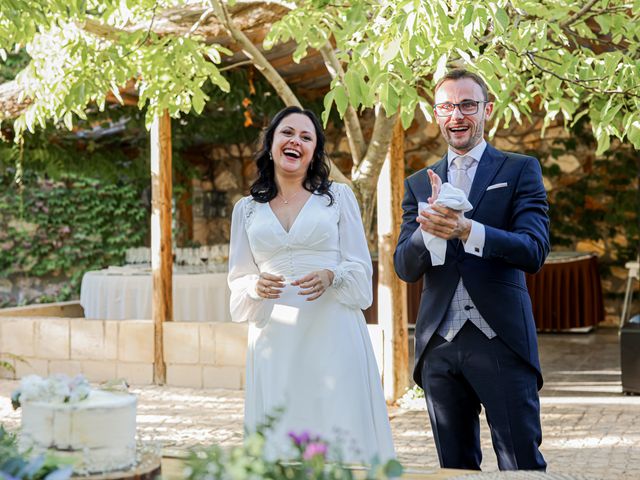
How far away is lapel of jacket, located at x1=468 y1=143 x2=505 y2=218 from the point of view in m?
2.46

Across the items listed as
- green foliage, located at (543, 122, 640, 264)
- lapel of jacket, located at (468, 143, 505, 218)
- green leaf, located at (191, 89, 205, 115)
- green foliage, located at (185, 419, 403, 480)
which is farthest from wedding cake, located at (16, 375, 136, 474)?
green foliage, located at (543, 122, 640, 264)

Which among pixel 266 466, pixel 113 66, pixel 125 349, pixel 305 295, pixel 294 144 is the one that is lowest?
pixel 125 349

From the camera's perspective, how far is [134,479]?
150cm

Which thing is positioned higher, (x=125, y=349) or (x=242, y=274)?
(x=242, y=274)

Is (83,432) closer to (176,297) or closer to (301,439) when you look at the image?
(301,439)

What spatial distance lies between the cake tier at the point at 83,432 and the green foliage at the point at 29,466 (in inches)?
2.3

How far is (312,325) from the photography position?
Answer: 2988mm

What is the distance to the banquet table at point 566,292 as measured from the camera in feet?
30.5

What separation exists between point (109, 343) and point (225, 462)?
20.0 ft

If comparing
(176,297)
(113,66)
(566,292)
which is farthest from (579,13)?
(566,292)

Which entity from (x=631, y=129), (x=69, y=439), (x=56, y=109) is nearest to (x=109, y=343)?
(x=56, y=109)

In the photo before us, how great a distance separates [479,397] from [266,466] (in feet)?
4.18

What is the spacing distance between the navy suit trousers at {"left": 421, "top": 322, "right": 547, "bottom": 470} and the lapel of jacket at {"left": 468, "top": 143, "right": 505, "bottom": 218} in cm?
34

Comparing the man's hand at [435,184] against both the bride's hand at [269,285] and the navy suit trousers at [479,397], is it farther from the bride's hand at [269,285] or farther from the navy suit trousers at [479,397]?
the bride's hand at [269,285]
